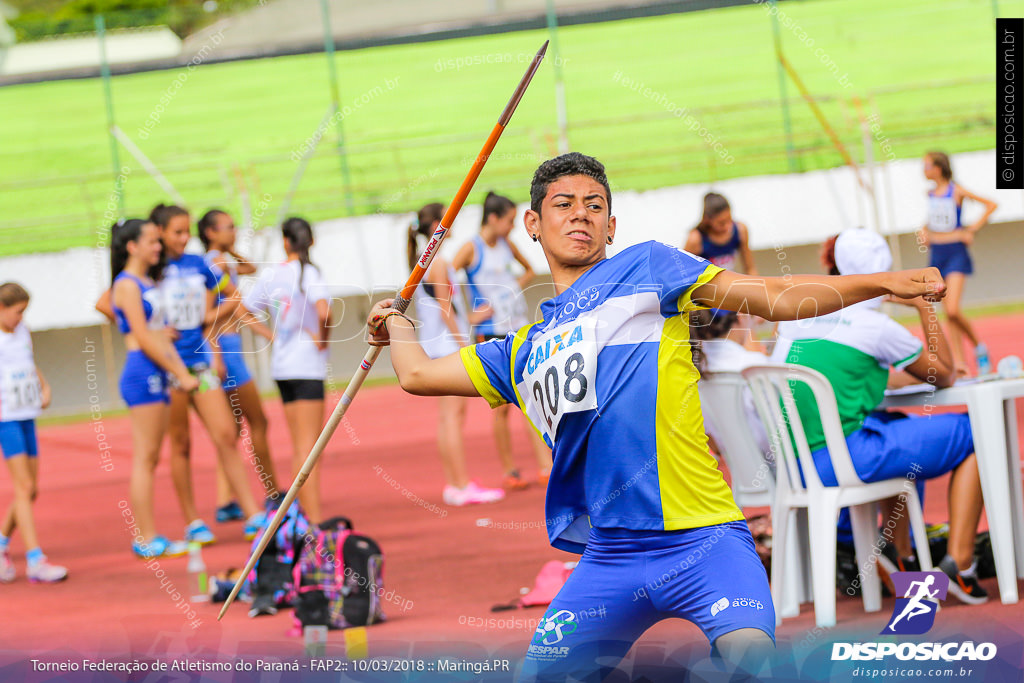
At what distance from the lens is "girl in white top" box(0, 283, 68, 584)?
611 cm

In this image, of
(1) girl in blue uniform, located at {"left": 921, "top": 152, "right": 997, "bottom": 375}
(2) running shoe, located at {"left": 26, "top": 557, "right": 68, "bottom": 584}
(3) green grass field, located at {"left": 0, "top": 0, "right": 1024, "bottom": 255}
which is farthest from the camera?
(3) green grass field, located at {"left": 0, "top": 0, "right": 1024, "bottom": 255}

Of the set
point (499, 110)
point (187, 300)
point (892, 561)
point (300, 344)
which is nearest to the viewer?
point (892, 561)

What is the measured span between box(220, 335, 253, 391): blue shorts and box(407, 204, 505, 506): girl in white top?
1.08 meters

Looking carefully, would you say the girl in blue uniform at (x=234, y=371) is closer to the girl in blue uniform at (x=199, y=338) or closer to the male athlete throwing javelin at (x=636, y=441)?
the girl in blue uniform at (x=199, y=338)

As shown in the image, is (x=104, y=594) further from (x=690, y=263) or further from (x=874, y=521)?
(x=690, y=263)

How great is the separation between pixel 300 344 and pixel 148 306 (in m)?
1.09

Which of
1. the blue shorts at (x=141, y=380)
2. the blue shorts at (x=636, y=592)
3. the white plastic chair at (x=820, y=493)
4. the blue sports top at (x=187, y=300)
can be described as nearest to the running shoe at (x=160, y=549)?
the blue shorts at (x=141, y=380)

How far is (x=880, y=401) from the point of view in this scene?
14.5ft

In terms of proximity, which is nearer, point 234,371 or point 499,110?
point 234,371

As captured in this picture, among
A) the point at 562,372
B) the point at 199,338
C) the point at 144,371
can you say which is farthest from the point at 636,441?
the point at 199,338

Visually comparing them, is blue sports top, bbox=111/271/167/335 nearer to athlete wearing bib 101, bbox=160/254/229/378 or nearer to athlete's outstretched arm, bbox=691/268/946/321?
athlete wearing bib 101, bbox=160/254/229/378

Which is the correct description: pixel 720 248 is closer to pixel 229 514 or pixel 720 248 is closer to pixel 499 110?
pixel 229 514

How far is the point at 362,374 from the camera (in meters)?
3.33

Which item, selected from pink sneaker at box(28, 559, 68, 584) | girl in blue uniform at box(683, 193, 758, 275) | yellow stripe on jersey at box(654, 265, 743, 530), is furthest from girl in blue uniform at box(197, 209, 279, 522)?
yellow stripe on jersey at box(654, 265, 743, 530)
